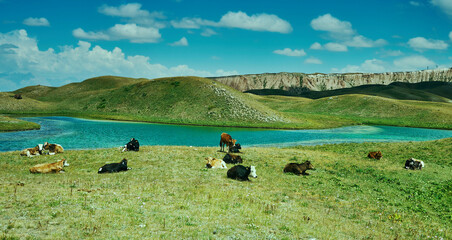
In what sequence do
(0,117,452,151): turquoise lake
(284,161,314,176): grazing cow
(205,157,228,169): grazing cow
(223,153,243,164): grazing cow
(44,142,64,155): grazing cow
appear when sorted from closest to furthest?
(284,161,314,176): grazing cow, (205,157,228,169): grazing cow, (223,153,243,164): grazing cow, (44,142,64,155): grazing cow, (0,117,452,151): turquoise lake

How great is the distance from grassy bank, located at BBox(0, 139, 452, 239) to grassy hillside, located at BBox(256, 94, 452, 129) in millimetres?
90283

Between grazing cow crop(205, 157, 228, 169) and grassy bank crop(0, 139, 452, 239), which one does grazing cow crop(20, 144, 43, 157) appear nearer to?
grassy bank crop(0, 139, 452, 239)

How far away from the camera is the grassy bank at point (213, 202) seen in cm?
1118

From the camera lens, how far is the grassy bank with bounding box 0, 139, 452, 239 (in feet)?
36.7

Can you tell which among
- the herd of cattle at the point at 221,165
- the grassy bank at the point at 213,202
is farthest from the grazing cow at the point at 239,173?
the grassy bank at the point at 213,202

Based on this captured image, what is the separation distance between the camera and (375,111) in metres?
142

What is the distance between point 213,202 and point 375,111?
147511 millimetres

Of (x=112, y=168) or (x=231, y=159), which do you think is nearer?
(x=112, y=168)

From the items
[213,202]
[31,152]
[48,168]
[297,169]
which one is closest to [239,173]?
[297,169]

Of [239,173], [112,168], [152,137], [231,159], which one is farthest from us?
[152,137]

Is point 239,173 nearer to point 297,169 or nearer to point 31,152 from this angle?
point 297,169

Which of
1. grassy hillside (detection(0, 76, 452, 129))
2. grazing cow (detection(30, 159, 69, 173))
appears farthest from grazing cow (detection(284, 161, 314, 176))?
grassy hillside (detection(0, 76, 452, 129))

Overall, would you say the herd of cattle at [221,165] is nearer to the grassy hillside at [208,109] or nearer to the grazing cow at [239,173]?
the grazing cow at [239,173]

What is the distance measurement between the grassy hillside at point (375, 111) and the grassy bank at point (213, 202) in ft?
296
